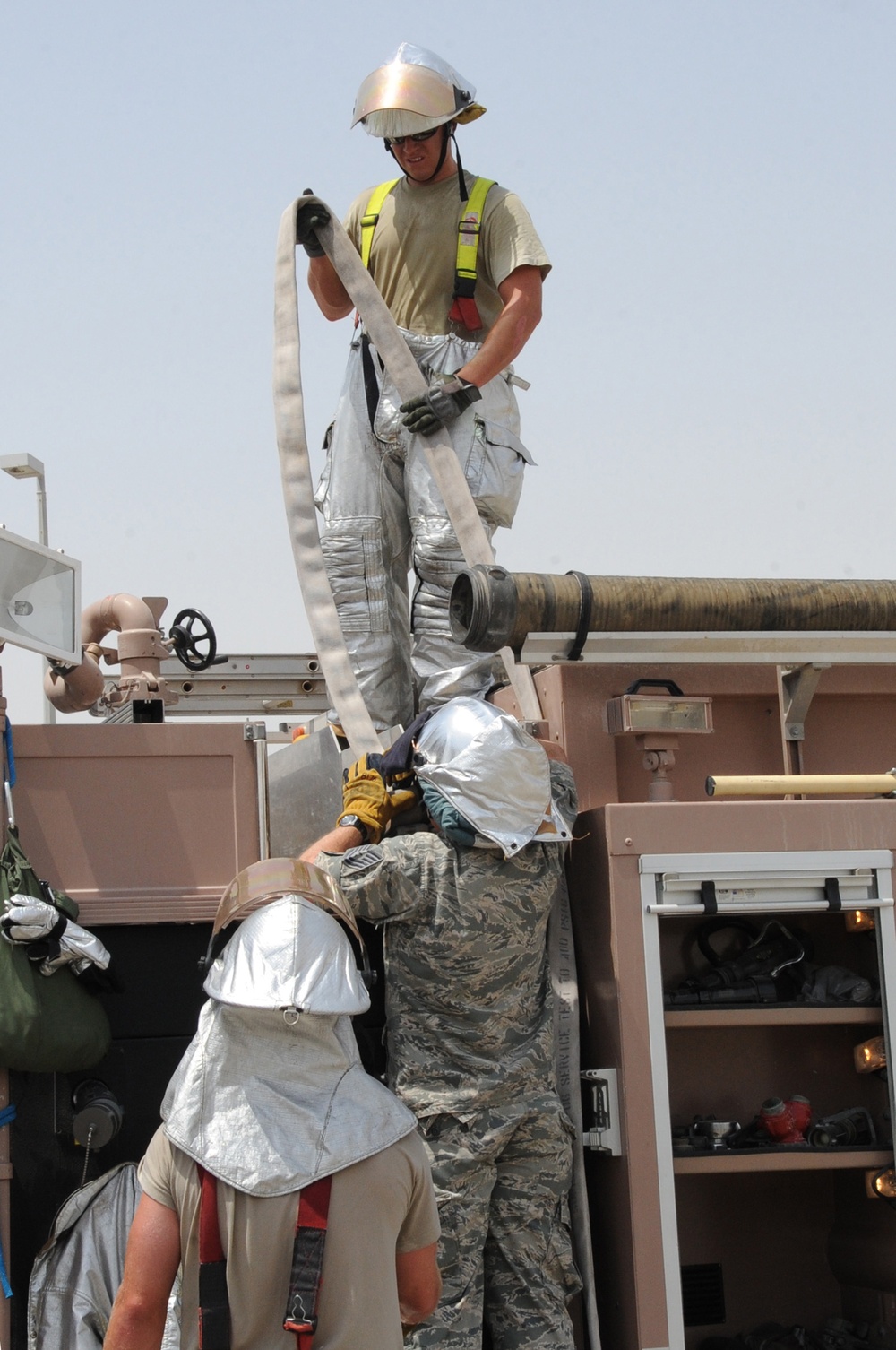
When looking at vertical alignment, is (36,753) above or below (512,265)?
below

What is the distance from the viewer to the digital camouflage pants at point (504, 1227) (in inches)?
169

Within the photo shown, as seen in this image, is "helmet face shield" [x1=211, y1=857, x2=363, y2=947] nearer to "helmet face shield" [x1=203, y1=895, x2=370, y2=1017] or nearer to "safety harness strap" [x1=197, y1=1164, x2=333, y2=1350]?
"helmet face shield" [x1=203, y1=895, x2=370, y2=1017]

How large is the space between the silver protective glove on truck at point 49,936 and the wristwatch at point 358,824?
761 millimetres

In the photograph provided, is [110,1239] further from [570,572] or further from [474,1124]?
[570,572]

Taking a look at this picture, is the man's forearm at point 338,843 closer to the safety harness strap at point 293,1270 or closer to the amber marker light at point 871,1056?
the safety harness strap at point 293,1270

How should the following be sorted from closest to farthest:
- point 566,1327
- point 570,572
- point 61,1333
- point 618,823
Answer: point 570,572 < point 61,1333 < point 566,1327 < point 618,823

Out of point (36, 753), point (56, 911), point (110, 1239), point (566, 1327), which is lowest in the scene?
point (566, 1327)

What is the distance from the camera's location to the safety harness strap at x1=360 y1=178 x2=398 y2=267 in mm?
5602

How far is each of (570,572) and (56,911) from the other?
65.6 inches

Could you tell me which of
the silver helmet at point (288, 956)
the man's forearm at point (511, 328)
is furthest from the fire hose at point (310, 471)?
the silver helmet at point (288, 956)

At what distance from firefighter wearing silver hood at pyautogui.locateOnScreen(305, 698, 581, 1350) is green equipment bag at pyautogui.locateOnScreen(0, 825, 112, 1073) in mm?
758

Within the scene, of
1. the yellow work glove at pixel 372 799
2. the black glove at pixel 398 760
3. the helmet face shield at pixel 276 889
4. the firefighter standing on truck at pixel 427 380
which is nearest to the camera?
the helmet face shield at pixel 276 889

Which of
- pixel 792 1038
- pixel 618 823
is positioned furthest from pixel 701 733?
pixel 792 1038

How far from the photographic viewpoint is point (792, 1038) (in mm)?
5137
